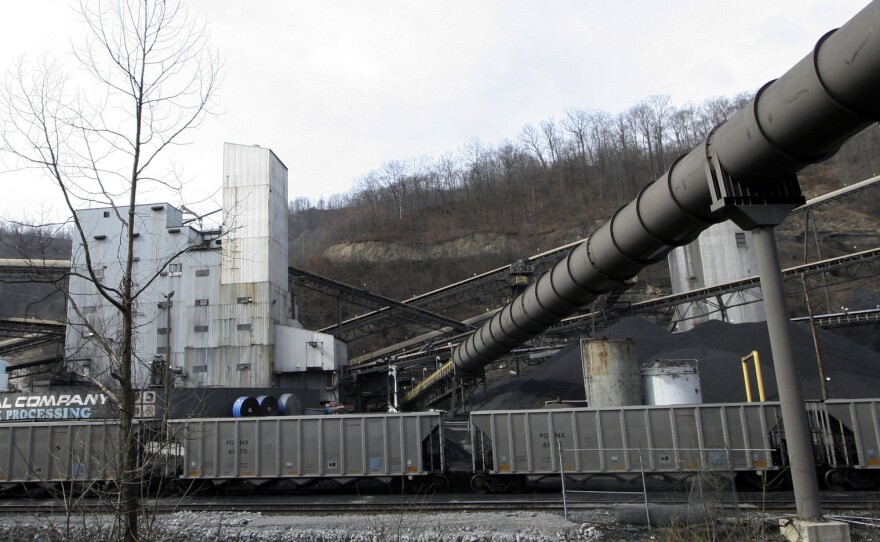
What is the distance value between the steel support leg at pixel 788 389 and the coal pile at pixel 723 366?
1562 cm

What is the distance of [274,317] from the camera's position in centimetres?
3869

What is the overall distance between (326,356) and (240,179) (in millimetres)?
13109

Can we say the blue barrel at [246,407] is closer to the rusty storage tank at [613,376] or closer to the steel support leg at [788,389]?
the rusty storage tank at [613,376]

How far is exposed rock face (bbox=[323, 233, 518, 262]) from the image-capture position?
7650cm

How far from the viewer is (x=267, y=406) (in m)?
28.1

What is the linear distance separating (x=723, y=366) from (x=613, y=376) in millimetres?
9629

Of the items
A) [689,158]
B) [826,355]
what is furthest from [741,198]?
[826,355]

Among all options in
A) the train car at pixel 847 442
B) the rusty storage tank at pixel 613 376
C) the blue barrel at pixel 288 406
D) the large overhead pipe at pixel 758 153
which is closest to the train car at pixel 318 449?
the rusty storage tank at pixel 613 376

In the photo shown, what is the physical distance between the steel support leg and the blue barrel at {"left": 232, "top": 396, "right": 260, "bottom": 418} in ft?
73.4

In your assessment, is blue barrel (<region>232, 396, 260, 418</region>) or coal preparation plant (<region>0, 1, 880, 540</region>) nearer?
coal preparation plant (<region>0, 1, 880, 540</region>)

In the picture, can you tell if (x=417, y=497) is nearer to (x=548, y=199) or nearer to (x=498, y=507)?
(x=498, y=507)

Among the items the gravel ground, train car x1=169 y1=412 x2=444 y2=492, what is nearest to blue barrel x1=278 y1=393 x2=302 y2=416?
train car x1=169 y1=412 x2=444 y2=492

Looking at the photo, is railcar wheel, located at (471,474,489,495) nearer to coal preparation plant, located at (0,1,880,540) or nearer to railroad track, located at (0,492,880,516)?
coal preparation plant, located at (0,1,880,540)

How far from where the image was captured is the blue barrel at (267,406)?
91.0 feet
